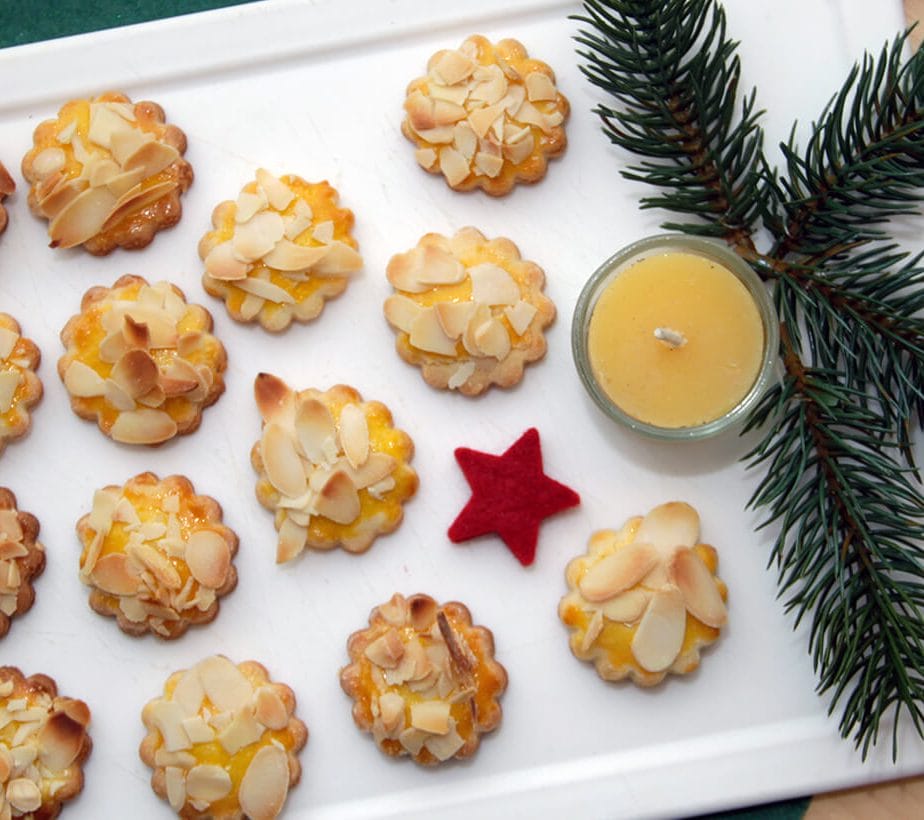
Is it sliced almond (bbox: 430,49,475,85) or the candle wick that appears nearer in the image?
the candle wick

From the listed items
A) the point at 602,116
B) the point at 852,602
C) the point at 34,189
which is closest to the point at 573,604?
the point at 852,602

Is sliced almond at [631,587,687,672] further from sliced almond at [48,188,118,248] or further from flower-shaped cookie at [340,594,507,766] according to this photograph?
sliced almond at [48,188,118,248]

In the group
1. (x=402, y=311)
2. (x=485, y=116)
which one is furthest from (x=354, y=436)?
(x=485, y=116)

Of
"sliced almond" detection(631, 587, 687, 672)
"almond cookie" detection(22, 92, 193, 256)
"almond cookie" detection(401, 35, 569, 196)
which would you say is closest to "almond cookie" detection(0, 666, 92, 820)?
"almond cookie" detection(22, 92, 193, 256)

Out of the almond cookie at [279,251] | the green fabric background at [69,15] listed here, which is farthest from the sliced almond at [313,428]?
the green fabric background at [69,15]

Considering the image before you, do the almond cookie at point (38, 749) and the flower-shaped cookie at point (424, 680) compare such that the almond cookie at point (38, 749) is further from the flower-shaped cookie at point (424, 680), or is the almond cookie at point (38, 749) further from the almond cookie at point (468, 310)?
the almond cookie at point (468, 310)

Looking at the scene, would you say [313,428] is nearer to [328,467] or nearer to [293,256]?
[328,467]
